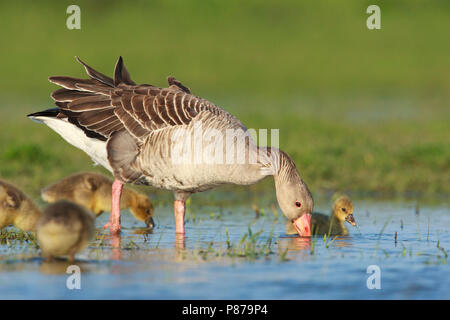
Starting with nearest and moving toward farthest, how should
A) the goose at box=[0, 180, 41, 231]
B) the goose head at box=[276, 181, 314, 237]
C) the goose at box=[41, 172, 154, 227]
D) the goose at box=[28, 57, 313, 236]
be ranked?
the goose at box=[0, 180, 41, 231] < the goose at box=[28, 57, 313, 236] < the goose head at box=[276, 181, 314, 237] < the goose at box=[41, 172, 154, 227]

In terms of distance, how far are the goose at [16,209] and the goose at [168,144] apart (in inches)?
40.4

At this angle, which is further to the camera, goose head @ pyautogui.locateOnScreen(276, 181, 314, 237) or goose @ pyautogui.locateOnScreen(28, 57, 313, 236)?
goose head @ pyautogui.locateOnScreen(276, 181, 314, 237)

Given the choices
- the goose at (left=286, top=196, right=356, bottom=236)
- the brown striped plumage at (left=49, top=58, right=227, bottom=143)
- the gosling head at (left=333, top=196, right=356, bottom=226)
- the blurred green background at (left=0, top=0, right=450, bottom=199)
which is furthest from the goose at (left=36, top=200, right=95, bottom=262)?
the blurred green background at (left=0, top=0, right=450, bottom=199)

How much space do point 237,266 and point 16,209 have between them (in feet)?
8.06

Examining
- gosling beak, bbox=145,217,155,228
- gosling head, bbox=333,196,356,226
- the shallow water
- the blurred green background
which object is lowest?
the shallow water

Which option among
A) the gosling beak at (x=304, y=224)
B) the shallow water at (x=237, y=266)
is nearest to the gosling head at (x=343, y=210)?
the shallow water at (x=237, y=266)

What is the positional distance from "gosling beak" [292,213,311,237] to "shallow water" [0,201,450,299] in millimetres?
143

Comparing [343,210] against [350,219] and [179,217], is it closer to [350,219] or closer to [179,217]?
[350,219]

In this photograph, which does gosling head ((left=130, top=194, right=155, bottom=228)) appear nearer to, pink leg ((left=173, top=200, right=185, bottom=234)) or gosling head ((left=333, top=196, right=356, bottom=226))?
pink leg ((left=173, top=200, right=185, bottom=234))

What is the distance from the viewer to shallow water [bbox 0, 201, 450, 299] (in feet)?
21.1

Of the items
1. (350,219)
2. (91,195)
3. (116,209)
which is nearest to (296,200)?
(350,219)

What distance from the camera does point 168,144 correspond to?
8508 mm

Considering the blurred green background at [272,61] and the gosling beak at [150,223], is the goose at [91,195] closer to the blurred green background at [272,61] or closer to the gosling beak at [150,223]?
the gosling beak at [150,223]

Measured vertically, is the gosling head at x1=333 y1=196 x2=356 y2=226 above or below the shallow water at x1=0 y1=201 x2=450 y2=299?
above
